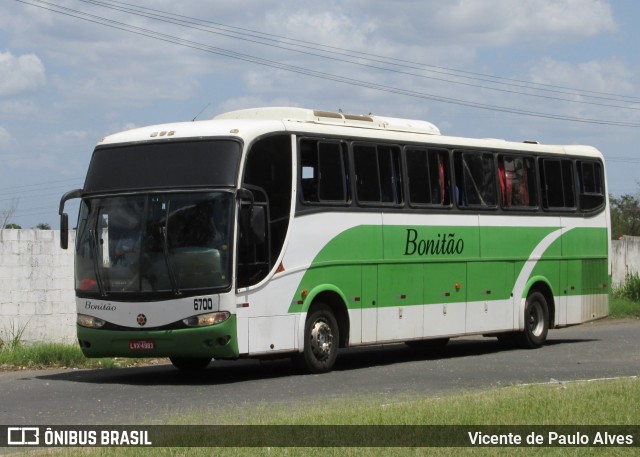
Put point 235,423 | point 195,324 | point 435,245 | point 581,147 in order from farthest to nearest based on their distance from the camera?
point 581,147
point 435,245
point 195,324
point 235,423

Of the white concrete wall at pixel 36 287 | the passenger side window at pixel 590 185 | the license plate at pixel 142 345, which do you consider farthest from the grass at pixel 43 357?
the passenger side window at pixel 590 185

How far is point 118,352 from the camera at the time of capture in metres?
17.5

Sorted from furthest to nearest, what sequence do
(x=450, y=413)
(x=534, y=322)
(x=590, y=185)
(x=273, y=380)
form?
(x=590, y=185)
(x=534, y=322)
(x=273, y=380)
(x=450, y=413)

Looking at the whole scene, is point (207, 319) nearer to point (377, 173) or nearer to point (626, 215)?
point (377, 173)

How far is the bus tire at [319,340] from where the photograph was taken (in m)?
18.5

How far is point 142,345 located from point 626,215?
64621 mm

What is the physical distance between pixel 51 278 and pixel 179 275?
601 cm

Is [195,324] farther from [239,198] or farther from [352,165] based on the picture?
[352,165]

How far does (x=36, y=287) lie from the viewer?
2211 cm

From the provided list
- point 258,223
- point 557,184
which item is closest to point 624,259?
point 557,184

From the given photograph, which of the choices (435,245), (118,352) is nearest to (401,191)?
(435,245)

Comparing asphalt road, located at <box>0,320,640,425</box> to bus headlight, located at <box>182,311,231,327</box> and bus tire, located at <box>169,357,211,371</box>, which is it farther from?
bus headlight, located at <box>182,311,231,327</box>

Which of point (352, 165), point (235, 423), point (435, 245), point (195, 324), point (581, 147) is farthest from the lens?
point (581, 147)

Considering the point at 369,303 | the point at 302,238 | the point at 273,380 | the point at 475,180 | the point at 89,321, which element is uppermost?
the point at 475,180
